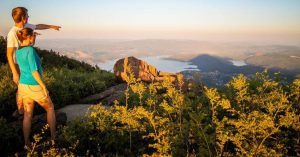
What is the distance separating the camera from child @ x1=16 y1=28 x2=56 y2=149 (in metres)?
5.36

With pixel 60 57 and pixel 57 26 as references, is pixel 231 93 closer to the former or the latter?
pixel 57 26

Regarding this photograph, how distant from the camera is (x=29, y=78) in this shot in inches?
217

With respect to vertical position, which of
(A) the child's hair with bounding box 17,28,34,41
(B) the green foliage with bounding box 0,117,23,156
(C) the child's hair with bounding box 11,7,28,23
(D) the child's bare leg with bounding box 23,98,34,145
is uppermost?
(C) the child's hair with bounding box 11,7,28,23

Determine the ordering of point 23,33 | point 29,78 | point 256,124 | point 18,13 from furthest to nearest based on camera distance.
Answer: point 18,13
point 29,78
point 23,33
point 256,124

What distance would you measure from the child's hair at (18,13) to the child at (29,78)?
1.82 ft

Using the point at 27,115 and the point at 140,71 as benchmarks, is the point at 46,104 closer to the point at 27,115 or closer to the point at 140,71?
the point at 27,115

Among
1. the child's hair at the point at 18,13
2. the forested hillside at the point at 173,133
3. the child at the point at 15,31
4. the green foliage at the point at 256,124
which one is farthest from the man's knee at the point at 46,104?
the green foliage at the point at 256,124

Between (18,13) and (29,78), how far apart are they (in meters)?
1.52

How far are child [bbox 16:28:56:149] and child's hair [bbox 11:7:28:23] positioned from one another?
0.55 metres

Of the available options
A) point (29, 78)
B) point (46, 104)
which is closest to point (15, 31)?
point (29, 78)

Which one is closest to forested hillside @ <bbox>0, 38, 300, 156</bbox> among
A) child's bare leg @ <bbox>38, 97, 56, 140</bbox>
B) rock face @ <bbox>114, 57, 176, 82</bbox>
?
child's bare leg @ <bbox>38, 97, 56, 140</bbox>

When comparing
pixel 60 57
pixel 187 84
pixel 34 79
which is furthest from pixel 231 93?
pixel 60 57

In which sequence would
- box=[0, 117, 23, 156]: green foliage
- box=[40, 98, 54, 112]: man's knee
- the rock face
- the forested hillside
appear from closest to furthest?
the forested hillside → box=[40, 98, 54, 112]: man's knee → box=[0, 117, 23, 156]: green foliage → the rock face

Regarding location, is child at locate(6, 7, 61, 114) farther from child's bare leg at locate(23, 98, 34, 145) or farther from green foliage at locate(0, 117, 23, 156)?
green foliage at locate(0, 117, 23, 156)
